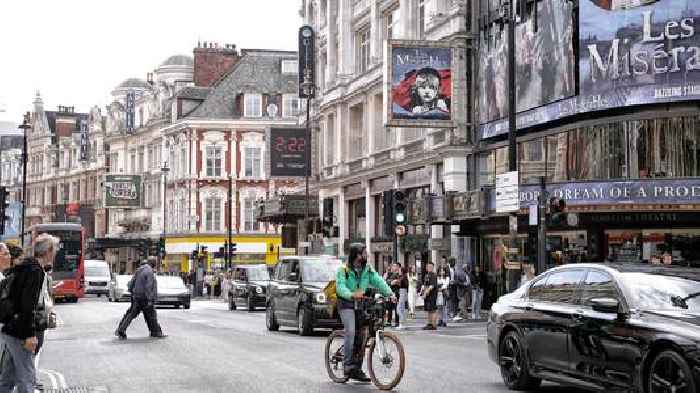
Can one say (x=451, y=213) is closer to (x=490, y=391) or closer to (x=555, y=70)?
(x=555, y=70)

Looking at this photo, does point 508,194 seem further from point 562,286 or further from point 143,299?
point 562,286

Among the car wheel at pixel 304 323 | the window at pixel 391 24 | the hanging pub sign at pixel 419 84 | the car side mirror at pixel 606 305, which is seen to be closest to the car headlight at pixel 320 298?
the car wheel at pixel 304 323

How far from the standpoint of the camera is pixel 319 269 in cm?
2523

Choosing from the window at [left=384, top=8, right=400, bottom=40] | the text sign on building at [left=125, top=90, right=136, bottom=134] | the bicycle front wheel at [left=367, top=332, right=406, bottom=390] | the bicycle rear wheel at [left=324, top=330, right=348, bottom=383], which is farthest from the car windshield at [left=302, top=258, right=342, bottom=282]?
the text sign on building at [left=125, top=90, right=136, bottom=134]

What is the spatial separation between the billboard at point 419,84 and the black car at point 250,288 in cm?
769

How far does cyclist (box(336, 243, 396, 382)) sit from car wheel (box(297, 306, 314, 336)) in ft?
33.4

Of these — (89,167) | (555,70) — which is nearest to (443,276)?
(555,70)

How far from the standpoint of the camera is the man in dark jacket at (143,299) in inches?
928

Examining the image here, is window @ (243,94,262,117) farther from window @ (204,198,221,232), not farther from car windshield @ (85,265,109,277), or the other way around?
car windshield @ (85,265,109,277)

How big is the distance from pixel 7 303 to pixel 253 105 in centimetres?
7657

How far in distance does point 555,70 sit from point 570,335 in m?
23.1

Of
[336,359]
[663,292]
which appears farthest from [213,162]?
[663,292]

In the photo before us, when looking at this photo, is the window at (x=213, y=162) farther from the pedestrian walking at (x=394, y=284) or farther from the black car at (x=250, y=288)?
the pedestrian walking at (x=394, y=284)

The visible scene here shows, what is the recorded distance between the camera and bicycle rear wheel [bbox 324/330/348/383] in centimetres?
1442
